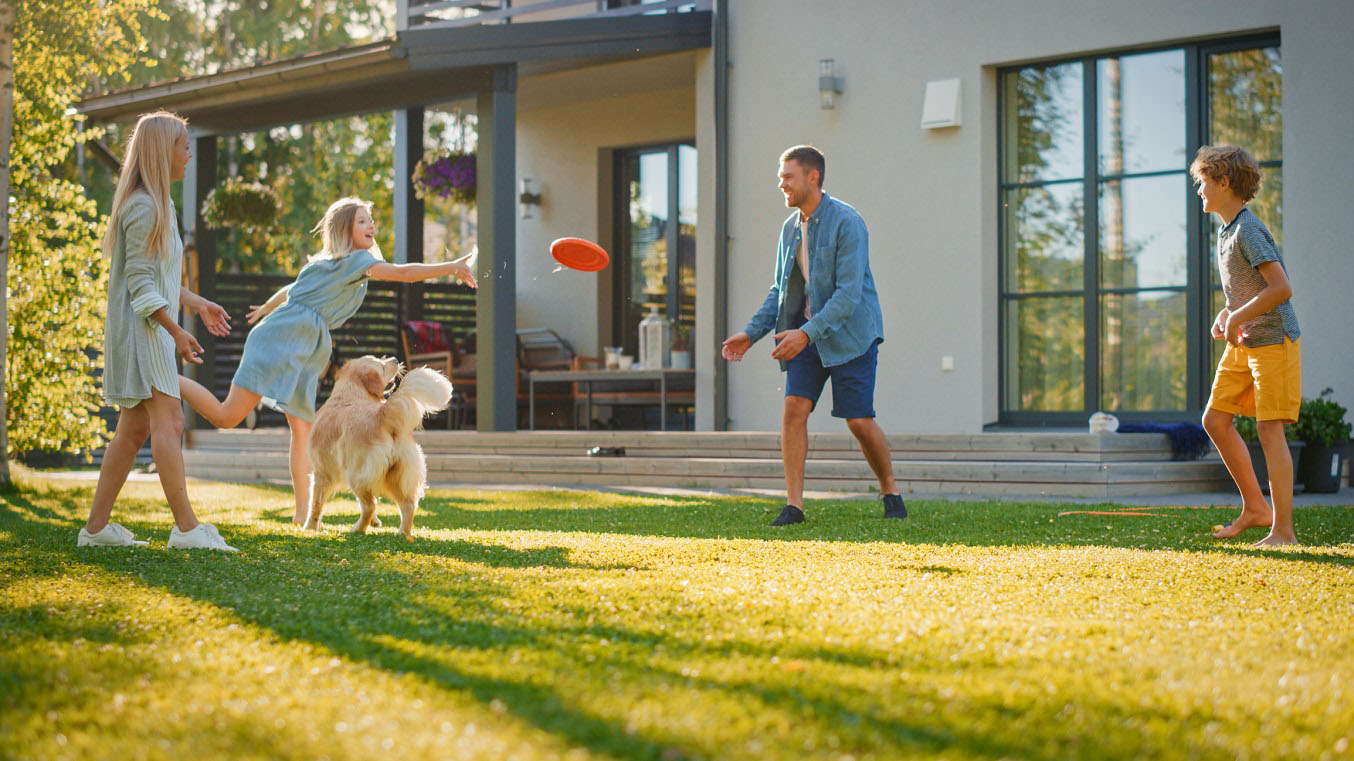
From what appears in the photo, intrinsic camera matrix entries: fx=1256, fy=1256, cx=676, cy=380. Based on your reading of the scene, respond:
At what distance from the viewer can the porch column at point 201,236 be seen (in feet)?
41.9

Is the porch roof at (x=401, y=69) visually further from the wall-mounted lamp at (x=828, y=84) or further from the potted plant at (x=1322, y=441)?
the potted plant at (x=1322, y=441)

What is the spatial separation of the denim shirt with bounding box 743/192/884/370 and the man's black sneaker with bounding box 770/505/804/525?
681mm

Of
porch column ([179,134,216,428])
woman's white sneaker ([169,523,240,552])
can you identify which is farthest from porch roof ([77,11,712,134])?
woman's white sneaker ([169,523,240,552])

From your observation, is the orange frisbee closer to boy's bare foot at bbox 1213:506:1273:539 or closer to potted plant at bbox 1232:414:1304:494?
boy's bare foot at bbox 1213:506:1273:539

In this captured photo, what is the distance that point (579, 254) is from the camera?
706cm

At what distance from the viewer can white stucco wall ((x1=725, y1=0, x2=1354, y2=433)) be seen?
8969 millimetres

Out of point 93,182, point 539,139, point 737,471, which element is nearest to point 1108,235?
point 737,471

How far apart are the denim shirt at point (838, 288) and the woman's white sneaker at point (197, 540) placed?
2.58 meters

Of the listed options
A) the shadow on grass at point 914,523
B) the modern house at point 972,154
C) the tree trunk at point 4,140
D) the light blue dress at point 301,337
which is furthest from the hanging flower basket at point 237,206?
the light blue dress at point 301,337

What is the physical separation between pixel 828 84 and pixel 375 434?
6.86 m

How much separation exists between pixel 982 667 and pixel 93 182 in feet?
97.5

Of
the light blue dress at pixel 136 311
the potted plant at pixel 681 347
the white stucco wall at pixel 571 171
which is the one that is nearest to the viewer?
the light blue dress at pixel 136 311

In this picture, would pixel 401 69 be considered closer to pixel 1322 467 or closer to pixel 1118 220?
pixel 1118 220

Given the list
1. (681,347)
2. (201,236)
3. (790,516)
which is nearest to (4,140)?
(201,236)
